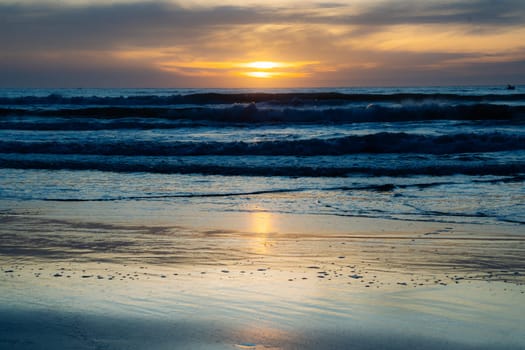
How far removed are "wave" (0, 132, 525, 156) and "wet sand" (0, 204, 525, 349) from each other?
25.1 feet

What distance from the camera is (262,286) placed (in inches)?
147

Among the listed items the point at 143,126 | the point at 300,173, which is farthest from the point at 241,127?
the point at 300,173

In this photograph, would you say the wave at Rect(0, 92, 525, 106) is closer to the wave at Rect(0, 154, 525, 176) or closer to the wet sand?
the wave at Rect(0, 154, 525, 176)

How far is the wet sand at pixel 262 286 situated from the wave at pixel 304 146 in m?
7.66

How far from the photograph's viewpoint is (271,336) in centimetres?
292

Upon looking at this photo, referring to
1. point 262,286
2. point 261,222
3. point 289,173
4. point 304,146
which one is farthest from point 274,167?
point 262,286

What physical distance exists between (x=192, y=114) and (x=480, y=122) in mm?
11143

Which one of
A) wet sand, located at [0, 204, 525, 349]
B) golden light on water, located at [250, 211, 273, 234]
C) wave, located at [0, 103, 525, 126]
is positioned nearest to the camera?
wet sand, located at [0, 204, 525, 349]

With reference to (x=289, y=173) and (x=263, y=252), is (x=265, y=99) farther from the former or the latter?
(x=263, y=252)

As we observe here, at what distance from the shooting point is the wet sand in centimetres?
294

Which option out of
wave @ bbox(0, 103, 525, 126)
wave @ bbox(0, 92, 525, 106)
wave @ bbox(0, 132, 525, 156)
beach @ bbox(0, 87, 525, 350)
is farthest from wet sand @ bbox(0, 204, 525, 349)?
wave @ bbox(0, 92, 525, 106)

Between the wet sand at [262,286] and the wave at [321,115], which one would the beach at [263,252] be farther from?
the wave at [321,115]

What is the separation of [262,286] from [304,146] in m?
10.3

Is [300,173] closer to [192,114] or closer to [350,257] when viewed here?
[350,257]
